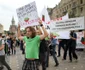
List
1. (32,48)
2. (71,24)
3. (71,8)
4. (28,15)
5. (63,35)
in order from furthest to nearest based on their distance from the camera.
Result: (71,8) → (63,35) → (71,24) → (28,15) → (32,48)

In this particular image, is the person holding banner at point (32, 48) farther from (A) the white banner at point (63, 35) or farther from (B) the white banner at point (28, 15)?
(A) the white banner at point (63, 35)

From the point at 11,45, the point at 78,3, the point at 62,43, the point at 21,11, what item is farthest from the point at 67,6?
the point at 21,11

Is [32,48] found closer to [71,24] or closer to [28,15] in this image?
[28,15]

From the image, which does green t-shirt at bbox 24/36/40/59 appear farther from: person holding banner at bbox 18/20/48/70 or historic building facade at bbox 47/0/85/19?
historic building facade at bbox 47/0/85/19

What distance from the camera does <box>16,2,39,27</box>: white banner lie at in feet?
21.3

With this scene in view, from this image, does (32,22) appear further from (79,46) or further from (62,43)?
(79,46)

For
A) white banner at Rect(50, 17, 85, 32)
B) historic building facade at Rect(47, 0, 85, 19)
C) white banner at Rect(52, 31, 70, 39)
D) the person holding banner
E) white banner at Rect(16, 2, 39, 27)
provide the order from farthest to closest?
historic building facade at Rect(47, 0, 85, 19) → white banner at Rect(52, 31, 70, 39) → white banner at Rect(50, 17, 85, 32) → white banner at Rect(16, 2, 39, 27) → the person holding banner

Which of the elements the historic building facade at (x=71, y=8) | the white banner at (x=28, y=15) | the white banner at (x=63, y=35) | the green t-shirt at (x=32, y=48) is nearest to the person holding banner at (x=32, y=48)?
the green t-shirt at (x=32, y=48)

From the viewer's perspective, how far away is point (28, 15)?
685cm

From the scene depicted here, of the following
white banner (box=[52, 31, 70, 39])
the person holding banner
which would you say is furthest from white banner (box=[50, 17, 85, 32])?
the person holding banner

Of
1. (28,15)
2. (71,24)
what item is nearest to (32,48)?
(28,15)

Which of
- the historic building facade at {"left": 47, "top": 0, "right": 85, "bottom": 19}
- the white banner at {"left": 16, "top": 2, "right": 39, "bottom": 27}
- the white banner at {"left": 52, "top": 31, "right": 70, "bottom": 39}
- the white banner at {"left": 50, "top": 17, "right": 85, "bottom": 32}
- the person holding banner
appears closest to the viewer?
the person holding banner

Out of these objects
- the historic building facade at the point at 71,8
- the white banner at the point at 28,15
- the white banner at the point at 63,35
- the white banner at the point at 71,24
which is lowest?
the white banner at the point at 63,35

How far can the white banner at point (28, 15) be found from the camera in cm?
650
